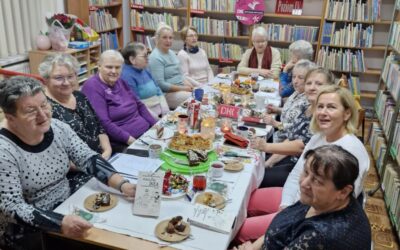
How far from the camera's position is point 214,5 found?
5.41 meters

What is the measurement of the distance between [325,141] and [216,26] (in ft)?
12.8

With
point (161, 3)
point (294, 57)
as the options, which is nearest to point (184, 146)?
point (294, 57)

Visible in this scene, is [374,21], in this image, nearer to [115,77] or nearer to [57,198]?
[115,77]

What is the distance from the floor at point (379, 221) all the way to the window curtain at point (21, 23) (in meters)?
3.89

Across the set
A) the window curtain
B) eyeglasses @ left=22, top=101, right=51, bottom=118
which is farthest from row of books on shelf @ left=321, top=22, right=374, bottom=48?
eyeglasses @ left=22, top=101, right=51, bottom=118

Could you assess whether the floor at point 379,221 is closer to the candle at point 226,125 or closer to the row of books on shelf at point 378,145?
the row of books on shelf at point 378,145

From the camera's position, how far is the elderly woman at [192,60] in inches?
171

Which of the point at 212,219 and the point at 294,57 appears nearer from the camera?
the point at 212,219

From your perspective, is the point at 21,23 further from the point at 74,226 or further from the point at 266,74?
the point at 74,226

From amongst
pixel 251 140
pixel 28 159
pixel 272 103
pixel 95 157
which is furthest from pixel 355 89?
pixel 28 159

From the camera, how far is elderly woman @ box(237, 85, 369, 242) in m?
1.84

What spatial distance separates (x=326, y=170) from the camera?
123 cm

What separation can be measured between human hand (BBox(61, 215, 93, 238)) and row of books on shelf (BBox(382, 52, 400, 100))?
3069 mm

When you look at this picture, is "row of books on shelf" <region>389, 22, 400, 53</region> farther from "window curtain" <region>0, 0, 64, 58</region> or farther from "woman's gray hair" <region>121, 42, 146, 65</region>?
"window curtain" <region>0, 0, 64, 58</region>
